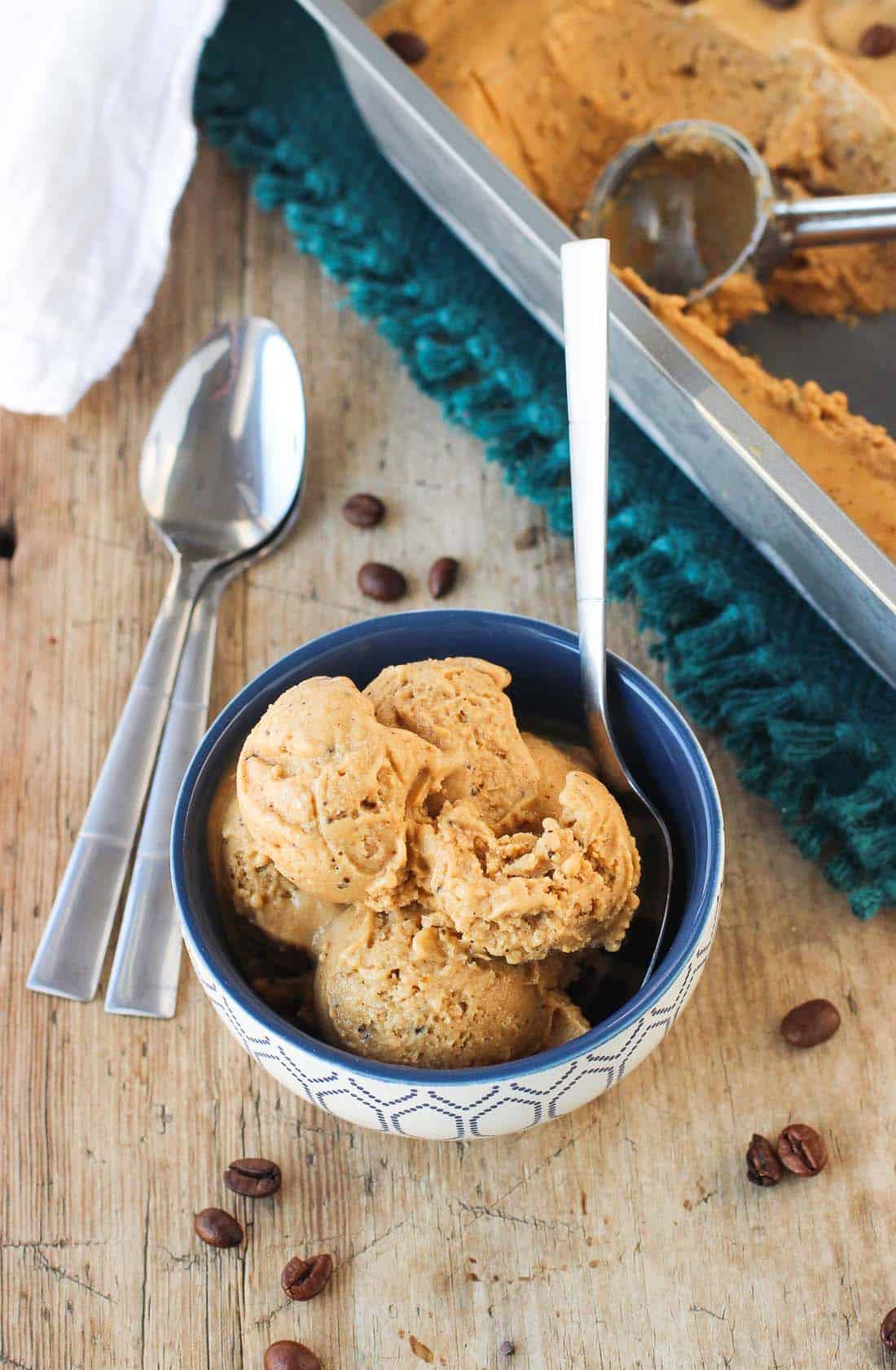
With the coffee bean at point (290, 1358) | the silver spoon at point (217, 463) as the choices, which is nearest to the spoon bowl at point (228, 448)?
the silver spoon at point (217, 463)

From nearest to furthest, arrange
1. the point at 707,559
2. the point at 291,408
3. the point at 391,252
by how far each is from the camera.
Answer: the point at 707,559 < the point at 291,408 < the point at 391,252

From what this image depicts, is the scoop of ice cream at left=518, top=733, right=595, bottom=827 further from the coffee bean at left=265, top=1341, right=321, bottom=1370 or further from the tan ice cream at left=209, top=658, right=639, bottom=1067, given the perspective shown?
the coffee bean at left=265, top=1341, right=321, bottom=1370

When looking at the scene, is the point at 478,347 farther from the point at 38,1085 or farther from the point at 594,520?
the point at 38,1085

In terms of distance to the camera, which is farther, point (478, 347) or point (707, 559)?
point (478, 347)

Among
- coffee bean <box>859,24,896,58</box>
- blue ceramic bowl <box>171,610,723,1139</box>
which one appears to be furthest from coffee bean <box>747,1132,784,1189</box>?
coffee bean <box>859,24,896,58</box>

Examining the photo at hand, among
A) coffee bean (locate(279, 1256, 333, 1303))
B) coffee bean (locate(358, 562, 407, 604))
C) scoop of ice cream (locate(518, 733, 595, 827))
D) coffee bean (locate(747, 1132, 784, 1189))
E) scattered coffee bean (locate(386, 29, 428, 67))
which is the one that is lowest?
coffee bean (locate(279, 1256, 333, 1303))

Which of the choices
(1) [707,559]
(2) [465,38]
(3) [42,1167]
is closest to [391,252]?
(2) [465,38]
